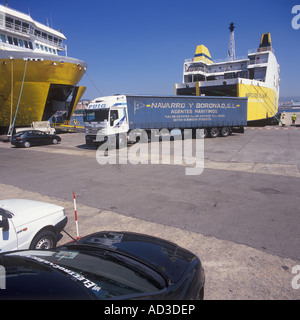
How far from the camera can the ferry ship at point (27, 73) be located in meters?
23.9

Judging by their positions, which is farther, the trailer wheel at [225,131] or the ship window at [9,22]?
the ship window at [9,22]

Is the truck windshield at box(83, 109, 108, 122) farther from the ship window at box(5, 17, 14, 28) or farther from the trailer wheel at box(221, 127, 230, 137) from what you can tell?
the ship window at box(5, 17, 14, 28)

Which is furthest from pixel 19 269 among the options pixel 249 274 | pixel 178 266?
pixel 249 274

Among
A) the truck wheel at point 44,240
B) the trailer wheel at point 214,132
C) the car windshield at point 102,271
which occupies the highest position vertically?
the trailer wheel at point 214,132

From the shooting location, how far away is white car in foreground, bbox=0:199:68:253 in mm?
3686

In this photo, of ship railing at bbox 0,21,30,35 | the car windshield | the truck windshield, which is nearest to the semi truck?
the truck windshield

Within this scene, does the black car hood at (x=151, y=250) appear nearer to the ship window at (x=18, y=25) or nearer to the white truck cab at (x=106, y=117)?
the white truck cab at (x=106, y=117)

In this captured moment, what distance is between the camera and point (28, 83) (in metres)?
24.9

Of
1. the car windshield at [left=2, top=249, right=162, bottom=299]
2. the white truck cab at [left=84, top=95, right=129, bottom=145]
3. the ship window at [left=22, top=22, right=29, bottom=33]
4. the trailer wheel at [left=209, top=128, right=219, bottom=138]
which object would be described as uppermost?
the ship window at [left=22, top=22, right=29, bottom=33]

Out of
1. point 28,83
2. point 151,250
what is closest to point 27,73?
point 28,83

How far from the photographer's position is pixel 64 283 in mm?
2076

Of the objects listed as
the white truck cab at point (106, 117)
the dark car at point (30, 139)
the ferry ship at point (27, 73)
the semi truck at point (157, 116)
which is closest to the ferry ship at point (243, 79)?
the semi truck at point (157, 116)

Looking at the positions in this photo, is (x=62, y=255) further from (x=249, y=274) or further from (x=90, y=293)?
(x=249, y=274)
